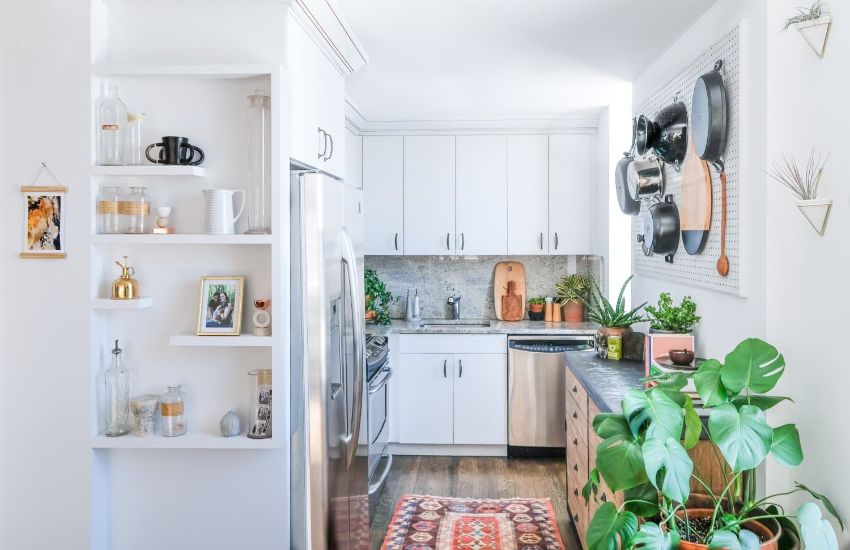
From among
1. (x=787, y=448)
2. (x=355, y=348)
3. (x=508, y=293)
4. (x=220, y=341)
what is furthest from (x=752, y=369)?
(x=508, y=293)

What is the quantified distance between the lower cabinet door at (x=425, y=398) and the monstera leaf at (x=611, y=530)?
3137 mm

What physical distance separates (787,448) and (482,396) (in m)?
3.20

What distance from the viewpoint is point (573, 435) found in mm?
3492

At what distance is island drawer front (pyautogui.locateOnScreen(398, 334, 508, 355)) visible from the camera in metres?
4.92

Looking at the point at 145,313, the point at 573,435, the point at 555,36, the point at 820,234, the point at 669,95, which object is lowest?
the point at 573,435

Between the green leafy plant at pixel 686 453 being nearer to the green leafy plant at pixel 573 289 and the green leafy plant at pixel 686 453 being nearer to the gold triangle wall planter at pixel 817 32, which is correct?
the gold triangle wall planter at pixel 817 32

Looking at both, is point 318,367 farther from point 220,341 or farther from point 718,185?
point 718,185

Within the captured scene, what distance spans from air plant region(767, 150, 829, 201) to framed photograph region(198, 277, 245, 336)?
1.74 m

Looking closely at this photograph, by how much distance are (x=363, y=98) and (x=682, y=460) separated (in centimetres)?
343

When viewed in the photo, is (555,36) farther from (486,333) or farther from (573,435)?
(486,333)

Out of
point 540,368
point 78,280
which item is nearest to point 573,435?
point 540,368

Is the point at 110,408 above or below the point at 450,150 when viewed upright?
below

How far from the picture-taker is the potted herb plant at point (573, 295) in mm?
5387

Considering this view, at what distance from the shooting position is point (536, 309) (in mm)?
5418
